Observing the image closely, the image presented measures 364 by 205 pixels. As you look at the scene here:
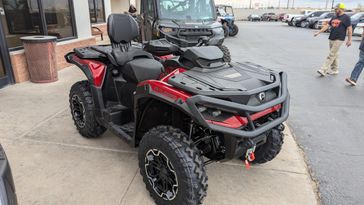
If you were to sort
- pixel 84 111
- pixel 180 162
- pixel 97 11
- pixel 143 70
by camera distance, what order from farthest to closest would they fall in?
pixel 97 11, pixel 84 111, pixel 143 70, pixel 180 162

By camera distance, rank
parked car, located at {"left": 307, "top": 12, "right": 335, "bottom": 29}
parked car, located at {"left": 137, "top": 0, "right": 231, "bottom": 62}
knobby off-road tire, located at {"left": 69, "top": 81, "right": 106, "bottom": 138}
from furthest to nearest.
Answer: parked car, located at {"left": 307, "top": 12, "right": 335, "bottom": 29} < parked car, located at {"left": 137, "top": 0, "right": 231, "bottom": 62} < knobby off-road tire, located at {"left": 69, "top": 81, "right": 106, "bottom": 138}

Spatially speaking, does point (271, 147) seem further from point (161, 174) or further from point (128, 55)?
point (128, 55)

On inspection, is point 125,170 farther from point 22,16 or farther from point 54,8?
point 54,8

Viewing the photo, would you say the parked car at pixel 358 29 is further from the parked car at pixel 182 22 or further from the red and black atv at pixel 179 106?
the red and black atv at pixel 179 106

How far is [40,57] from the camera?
19.5ft

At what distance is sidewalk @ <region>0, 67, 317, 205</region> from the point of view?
8.39 ft

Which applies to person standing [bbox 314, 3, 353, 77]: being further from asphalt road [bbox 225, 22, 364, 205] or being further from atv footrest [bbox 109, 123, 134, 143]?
atv footrest [bbox 109, 123, 134, 143]

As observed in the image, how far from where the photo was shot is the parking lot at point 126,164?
2.60 metres

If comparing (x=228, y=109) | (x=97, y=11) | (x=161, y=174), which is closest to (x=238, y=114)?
(x=228, y=109)

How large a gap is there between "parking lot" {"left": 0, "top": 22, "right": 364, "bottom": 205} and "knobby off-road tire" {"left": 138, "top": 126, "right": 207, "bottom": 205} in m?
0.41

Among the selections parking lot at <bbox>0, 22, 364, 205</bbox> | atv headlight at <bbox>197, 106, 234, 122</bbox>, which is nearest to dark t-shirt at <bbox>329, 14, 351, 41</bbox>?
parking lot at <bbox>0, 22, 364, 205</bbox>

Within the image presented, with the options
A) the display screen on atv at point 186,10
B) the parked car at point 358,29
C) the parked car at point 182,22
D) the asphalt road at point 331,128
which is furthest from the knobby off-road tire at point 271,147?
the parked car at point 358,29

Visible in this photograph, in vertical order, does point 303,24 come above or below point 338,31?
below

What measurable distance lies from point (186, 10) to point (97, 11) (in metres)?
6.52
